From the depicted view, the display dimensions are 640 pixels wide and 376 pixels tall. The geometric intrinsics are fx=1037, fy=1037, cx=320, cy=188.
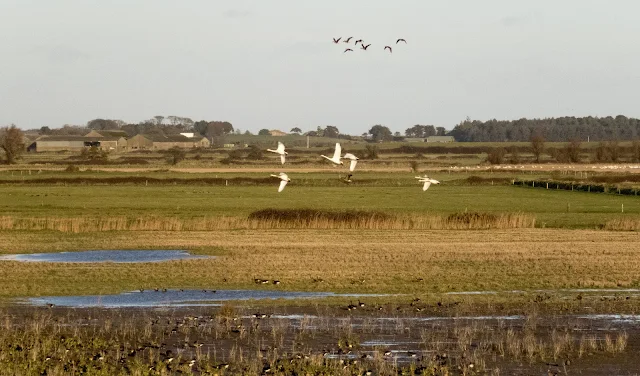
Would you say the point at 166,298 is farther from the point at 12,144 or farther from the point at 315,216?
the point at 12,144

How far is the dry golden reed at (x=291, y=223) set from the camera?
55603 mm

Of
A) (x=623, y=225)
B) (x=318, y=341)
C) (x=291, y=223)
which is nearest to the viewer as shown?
(x=318, y=341)

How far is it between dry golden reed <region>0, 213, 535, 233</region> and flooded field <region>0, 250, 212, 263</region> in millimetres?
11495

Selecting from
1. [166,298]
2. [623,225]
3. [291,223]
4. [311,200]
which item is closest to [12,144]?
[311,200]

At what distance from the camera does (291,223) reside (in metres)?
57.1

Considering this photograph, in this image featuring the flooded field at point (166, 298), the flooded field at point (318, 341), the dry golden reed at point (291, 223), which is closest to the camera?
the flooded field at point (318, 341)

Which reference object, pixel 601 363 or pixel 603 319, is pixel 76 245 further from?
pixel 601 363

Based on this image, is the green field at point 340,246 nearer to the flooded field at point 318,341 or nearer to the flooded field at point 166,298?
the flooded field at point 166,298

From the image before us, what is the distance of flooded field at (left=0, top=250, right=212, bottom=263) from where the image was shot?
40.2 meters

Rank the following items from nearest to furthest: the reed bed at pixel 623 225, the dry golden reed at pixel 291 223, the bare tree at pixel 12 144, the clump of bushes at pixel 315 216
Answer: the reed bed at pixel 623 225 < the dry golden reed at pixel 291 223 < the clump of bushes at pixel 315 216 < the bare tree at pixel 12 144

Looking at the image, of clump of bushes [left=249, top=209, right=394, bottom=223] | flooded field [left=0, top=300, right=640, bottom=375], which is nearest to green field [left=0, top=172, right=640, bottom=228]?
clump of bushes [left=249, top=209, right=394, bottom=223]

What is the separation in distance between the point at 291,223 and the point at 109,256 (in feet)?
55.2

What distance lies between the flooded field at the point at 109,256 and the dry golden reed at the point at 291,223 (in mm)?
11495

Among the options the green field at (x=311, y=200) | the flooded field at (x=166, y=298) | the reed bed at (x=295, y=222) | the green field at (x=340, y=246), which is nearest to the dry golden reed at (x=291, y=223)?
the reed bed at (x=295, y=222)
